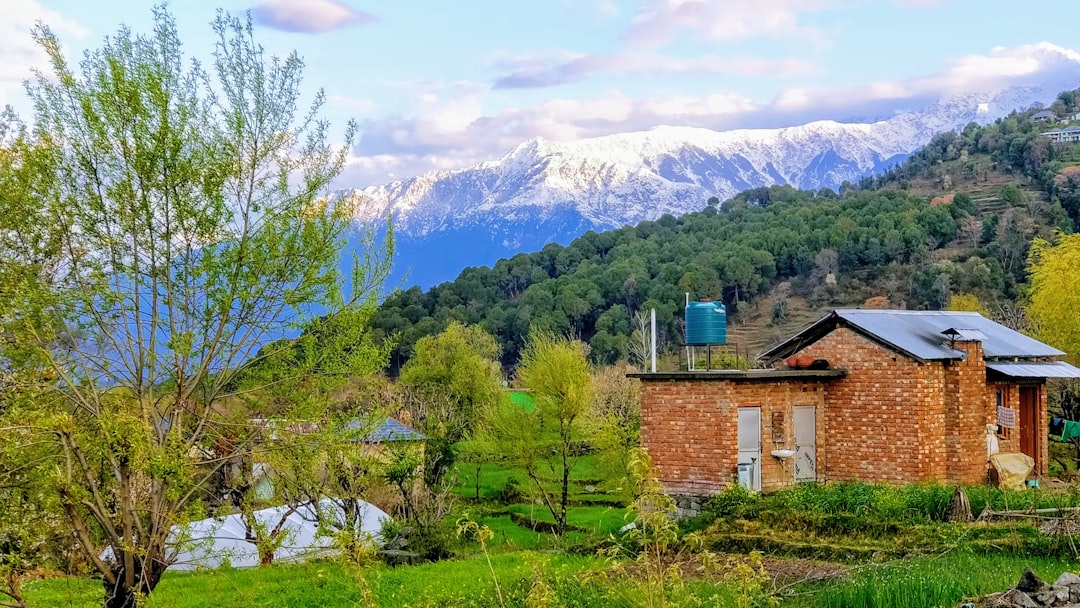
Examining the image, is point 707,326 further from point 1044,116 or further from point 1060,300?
point 1044,116

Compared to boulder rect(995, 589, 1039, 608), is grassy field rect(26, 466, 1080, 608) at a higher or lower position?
lower

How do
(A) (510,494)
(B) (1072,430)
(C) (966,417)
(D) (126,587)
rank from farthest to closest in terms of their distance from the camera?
(A) (510,494) → (B) (1072,430) → (C) (966,417) → (D) (126,587)

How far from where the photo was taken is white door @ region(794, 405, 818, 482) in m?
21.1

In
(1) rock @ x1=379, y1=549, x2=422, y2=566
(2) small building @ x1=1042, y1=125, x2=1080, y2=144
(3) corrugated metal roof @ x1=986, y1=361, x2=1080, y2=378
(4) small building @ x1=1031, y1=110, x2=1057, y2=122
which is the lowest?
(1) rock @ x1=379, y1=549, x2=422, y2=566

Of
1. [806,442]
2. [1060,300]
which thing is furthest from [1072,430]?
[806,442]

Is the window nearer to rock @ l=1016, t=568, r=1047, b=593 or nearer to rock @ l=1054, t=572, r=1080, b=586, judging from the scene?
rock @ l=1054, t=572, r=1080, b=586

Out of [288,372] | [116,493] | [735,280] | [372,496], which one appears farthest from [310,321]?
[735,280]

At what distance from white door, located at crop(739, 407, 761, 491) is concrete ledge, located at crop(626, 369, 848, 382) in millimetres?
761

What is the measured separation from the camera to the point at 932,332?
22.1m

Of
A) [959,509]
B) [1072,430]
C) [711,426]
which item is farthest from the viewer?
[1072,430]

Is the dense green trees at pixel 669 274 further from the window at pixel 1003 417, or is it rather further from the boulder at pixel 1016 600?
the boulder at pixel 1016 600

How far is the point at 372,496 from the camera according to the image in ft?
95.1

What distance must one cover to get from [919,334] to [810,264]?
191 feet

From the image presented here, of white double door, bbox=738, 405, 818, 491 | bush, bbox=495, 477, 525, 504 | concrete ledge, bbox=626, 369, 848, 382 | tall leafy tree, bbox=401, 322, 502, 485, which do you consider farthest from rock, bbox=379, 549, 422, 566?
bush, bbox=495, 477, 525, 504
